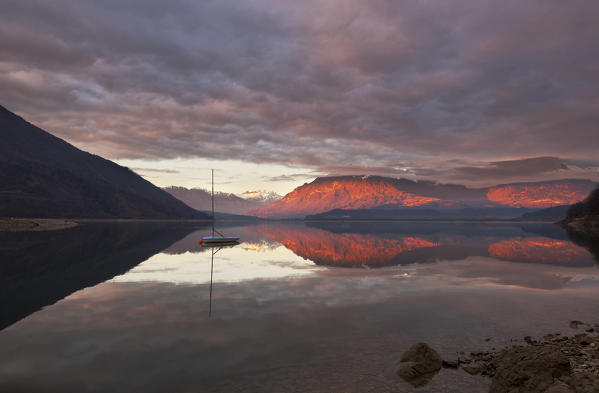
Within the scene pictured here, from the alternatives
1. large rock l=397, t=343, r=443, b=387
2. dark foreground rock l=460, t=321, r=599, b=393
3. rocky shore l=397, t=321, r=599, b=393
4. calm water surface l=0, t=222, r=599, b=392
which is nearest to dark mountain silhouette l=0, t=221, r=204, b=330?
calm water surface l=0, t=222, r=599, b=392

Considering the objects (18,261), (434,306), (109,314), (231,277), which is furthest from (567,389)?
(18,261)

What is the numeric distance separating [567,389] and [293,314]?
16474mm

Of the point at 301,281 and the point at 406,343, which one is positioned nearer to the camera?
the point at 406,343

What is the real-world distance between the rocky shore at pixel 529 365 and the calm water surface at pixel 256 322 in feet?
2.25

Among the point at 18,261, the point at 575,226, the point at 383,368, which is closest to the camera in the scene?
→ the point at 383,368

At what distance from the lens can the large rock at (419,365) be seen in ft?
48.5

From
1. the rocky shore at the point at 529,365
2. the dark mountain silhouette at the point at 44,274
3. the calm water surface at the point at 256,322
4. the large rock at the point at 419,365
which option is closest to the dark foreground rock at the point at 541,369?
the rocky shore at the point at 529,365

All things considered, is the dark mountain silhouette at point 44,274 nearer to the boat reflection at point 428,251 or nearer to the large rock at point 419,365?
the large rock at point 419,365

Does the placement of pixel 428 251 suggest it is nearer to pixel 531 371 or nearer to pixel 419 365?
pixel 419 365

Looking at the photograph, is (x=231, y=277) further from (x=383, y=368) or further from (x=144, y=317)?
(x=383, y=368)

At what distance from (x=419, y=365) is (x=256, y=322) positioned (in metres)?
10.9

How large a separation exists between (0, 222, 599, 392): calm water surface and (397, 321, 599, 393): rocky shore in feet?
2.25

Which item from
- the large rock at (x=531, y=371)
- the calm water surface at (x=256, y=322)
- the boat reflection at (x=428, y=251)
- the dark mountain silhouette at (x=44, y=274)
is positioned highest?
the large rock at (x=531, y=371)

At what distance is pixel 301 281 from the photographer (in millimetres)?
38188
